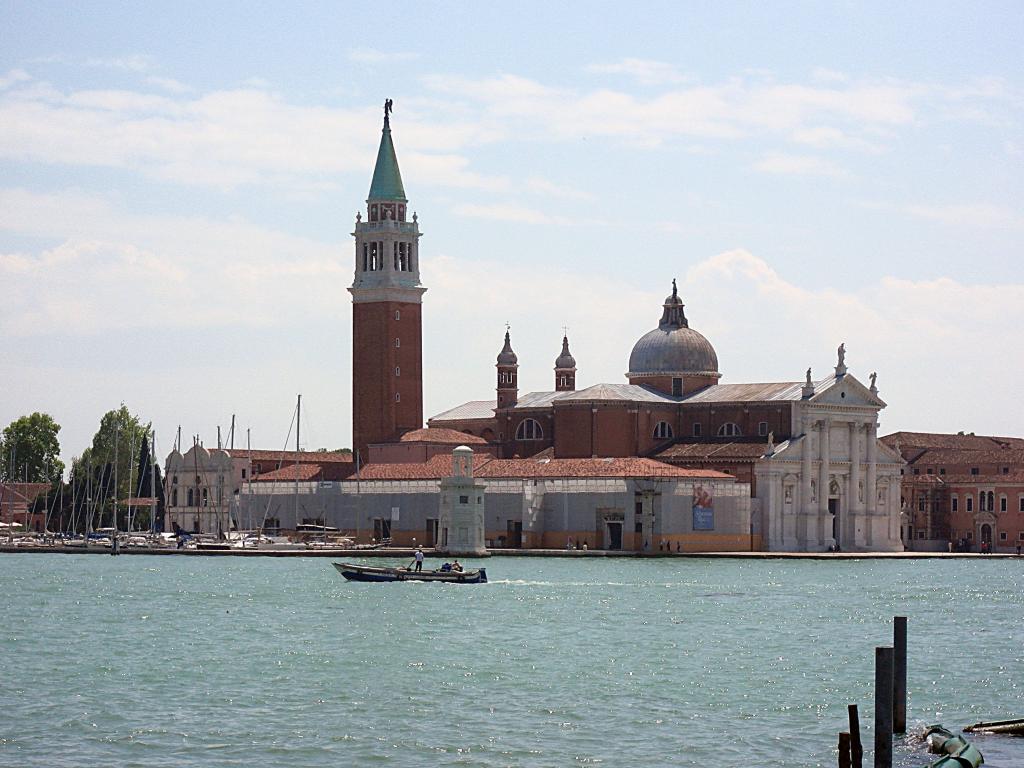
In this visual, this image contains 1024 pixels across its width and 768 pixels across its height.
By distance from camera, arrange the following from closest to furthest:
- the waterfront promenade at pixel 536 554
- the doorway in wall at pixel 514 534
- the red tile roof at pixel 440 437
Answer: the waterfront promenade at pixel 536 554 < the doorway in wall at pixel 514 534 < the red tile roof at pixel 440 437

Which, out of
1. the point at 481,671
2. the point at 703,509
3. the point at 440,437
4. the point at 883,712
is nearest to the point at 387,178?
the point at 440,437

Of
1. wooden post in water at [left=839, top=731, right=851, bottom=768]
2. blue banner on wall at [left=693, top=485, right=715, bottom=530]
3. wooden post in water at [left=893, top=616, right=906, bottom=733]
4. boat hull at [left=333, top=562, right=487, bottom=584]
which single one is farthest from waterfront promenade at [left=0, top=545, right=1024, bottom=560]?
wooden post in water at [left=839, top=731, right=851, bottom=768]

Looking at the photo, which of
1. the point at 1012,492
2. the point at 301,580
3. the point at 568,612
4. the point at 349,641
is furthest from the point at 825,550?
the point at 349,641

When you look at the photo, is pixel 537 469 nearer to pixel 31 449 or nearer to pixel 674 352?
pixel 674 352

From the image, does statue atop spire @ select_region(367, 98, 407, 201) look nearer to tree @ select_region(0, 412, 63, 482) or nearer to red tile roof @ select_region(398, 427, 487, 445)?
red tile roof @ select_region(398, 427, 487, 445)

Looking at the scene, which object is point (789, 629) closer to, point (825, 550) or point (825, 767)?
point (825, 767)

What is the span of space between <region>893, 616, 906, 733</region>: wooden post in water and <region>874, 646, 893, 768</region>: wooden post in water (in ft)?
8.09

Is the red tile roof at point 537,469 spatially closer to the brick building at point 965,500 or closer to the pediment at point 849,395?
the pediment at point 849,395

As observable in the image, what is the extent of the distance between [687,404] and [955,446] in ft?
69.8

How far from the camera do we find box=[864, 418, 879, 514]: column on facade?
294ft

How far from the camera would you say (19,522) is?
118 m

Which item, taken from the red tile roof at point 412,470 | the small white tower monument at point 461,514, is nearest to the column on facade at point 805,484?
the red tile roof at point 412,470

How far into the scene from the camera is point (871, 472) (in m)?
89.8

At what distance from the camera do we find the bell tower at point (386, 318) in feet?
300
